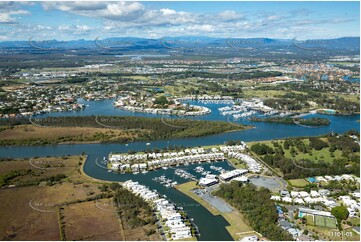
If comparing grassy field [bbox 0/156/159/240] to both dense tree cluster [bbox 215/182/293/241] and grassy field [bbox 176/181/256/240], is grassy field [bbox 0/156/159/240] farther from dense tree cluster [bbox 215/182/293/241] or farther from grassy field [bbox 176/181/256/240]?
dense tree cluster [bbox 215/182/293/241]

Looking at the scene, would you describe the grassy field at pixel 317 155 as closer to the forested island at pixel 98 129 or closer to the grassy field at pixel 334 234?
the forested island at pixel 98 129

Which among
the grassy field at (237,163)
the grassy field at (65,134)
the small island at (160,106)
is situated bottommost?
the grassy field at (237,163)

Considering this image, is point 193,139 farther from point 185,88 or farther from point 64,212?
point 185,88

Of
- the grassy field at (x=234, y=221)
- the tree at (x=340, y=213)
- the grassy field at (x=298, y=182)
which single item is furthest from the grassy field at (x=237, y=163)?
the tree at (x=340, y=213)

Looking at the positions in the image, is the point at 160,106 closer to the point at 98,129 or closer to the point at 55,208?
the point at 98,129

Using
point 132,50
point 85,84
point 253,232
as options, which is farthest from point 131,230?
point 132,50

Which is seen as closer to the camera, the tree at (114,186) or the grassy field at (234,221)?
the grassy field at (234,221)

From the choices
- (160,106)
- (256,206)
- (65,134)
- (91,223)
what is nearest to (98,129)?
(65,134)
